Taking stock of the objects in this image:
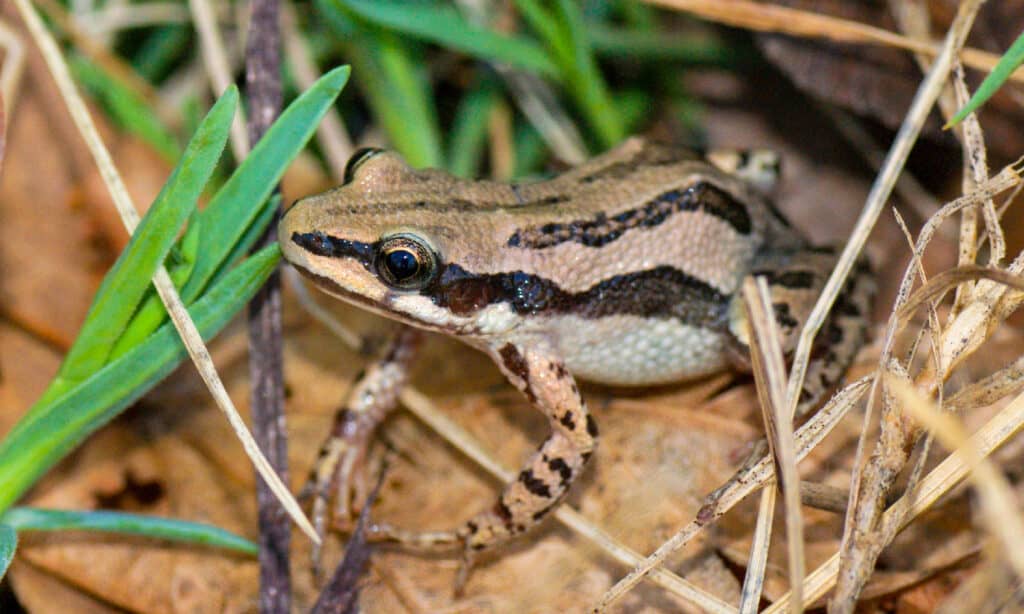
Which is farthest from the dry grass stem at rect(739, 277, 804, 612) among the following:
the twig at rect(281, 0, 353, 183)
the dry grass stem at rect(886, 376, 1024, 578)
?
the twig at rect(281, 0, 353, 183)

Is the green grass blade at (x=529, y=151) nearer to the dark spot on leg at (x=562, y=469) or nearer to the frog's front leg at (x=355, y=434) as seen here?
the frog's front leg at (x=355, y=434)

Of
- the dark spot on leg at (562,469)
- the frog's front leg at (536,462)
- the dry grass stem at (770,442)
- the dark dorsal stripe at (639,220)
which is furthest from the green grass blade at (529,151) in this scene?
the dry grass stem at (770,442)

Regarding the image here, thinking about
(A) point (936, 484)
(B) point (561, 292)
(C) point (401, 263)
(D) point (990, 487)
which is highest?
(B) point (561, 292)

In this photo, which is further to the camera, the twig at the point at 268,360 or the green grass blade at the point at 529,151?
the green grass blade at the point at 529,151

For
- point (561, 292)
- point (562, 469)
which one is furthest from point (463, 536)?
point (561, 292)

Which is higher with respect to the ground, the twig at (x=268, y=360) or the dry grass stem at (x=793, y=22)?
the dry grass stem at (x=793, y=22)

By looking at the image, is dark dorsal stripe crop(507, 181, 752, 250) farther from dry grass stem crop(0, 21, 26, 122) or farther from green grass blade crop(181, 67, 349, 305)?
dry grass stem crop(0, 21, 26, 122)

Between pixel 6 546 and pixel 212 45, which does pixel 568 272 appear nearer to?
pixel 212 45
